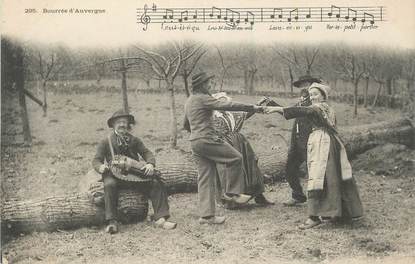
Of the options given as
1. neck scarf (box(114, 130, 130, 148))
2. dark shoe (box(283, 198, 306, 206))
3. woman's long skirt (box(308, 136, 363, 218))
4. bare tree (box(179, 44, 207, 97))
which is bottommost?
dark shoe (box(283, 198, 306, 206))

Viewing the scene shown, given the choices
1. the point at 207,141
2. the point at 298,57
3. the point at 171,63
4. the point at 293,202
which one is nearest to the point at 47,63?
the point at 171,63

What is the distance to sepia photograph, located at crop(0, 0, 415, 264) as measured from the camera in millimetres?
5656

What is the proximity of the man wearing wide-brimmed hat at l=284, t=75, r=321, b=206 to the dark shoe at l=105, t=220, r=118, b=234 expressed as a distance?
7.01ft

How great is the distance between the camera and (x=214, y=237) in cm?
571

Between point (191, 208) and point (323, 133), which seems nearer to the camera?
point (323, 133)

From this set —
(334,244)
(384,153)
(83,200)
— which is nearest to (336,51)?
(384,153)

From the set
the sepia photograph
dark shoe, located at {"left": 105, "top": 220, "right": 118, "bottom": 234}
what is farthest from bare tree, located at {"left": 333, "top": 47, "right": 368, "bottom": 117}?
dark shoe, located at {"left": 105, "top": 220, "right": 118, "bottom": 234}

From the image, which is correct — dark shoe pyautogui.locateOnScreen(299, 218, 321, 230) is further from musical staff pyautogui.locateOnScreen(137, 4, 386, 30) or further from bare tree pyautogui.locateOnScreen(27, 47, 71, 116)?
bare tree pyautogui.locateOnScreen(27, 47, 71, 116)

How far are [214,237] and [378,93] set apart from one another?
11.9 ft

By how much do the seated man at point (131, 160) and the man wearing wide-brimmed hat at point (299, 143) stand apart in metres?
1.62

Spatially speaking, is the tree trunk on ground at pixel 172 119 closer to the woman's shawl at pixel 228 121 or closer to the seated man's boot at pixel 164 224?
the woman's shawl at pixel 228 121

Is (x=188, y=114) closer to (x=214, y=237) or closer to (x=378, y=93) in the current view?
(x=214, y=237)

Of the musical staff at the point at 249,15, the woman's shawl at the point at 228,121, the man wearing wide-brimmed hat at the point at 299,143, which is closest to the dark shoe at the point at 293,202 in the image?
the man wearing wide-brimmed hat at the point at 299,143

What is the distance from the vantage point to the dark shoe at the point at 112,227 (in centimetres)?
573
